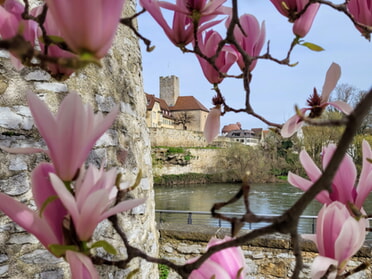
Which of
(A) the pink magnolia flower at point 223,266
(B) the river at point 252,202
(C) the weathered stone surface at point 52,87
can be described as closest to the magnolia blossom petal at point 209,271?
(A) the pink magnolia flower at point 223,266

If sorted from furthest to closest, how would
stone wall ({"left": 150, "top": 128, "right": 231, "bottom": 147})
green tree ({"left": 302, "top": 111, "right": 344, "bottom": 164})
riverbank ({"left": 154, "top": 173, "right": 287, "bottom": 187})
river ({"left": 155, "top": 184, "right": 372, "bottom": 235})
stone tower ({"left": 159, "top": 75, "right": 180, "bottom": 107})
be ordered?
stone tower ({"left": 159, "top": 75, "right": 180, "bottom": 107}), stone wall ({"left": 150, "top": 128, "right": 231, "bottom": 147}), riverbank ({"left": 154, "top": 173, "right": 287, "bottom": 187}), river ({"left": 155, "top": 184, "right": 372, "bottom": 235}), green tree ({"left": 302, "top": 111, "right": 344, "bottom": 164})

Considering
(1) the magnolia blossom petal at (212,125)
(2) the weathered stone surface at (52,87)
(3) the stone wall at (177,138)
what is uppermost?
(2) the weathered stone surface at (52,87)

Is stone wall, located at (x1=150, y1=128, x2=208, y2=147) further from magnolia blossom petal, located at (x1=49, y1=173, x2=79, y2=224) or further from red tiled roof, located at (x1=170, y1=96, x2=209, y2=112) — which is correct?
magnolia blossom petal, located at (x1=49, y1=173, x2=79, y2=224)

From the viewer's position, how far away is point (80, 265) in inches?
10.5

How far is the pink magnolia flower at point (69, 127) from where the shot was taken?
0.88 ft

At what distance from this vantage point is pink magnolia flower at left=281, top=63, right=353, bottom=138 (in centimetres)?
37

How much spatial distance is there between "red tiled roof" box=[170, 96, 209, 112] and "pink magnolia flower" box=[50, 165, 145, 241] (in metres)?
29.2

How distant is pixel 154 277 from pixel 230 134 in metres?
31.8


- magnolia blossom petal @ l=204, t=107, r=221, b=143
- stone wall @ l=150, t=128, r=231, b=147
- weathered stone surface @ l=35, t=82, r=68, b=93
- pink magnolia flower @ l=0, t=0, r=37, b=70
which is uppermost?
pink magnolia flower @ l=0, t=0, r=37, b=70

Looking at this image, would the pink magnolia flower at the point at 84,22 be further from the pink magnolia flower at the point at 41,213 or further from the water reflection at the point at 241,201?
the water reflection at the point at 241,201

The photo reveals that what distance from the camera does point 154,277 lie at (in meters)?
2.08

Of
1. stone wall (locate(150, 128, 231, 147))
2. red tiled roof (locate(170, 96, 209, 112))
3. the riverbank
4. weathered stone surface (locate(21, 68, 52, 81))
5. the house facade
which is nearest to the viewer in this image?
weathered stone surface (locate(21, 68, 52, 81))

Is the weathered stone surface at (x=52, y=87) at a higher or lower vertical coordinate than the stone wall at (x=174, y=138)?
higher

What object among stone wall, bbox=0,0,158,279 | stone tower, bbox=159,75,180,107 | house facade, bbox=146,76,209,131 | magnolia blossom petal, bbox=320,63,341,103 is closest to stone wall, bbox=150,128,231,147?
Answer: house facade, bbox=146,76,209,131
